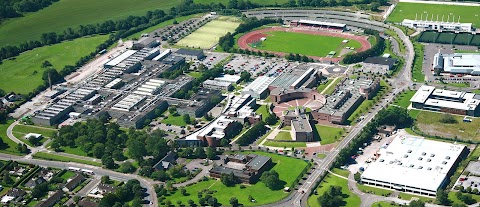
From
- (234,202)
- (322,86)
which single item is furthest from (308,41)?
(234,202)

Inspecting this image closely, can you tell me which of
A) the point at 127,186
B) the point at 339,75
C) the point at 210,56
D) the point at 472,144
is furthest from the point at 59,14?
the point at 472,144

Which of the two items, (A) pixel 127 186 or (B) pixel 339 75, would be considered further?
(B) pixel 339 75

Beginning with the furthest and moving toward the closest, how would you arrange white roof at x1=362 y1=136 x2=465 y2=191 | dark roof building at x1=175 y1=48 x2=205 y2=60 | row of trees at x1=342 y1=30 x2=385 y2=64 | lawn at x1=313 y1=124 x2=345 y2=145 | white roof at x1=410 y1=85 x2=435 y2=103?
dark roof building at x1=175 y1=48 x2=205 y2=60 → row of trees at x1=342 y1=30 x2=385 y2=64 → white roof at x1=410 y1=85 x2=435 y2=103 → lawn at x1=313 y1=124 x2=345 y2=145 → white roof at x1=362 y1=136 x2=465 y2=191

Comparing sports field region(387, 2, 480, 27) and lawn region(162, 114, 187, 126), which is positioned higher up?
sports field region(387, 2, 480, 27)

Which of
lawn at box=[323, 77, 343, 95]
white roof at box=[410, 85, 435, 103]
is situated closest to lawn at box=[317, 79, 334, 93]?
lawn at box=[323, 77, 343, 95]

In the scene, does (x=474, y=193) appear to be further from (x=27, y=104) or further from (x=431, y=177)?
(x=27, y=104)

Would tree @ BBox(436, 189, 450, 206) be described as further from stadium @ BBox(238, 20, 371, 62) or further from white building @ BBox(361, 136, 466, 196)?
stadium @ BBox(238, 20, 371, 62)
